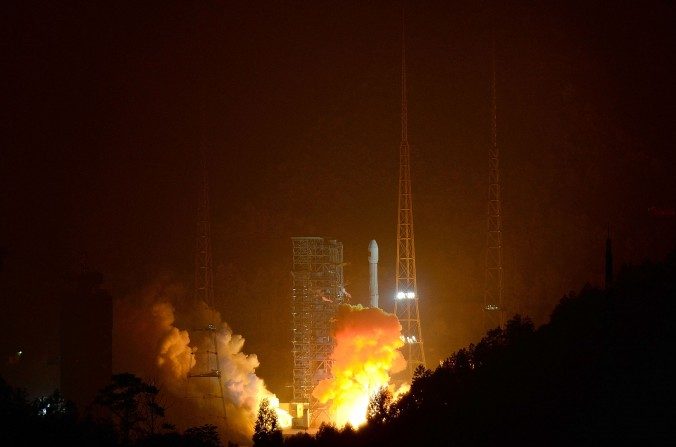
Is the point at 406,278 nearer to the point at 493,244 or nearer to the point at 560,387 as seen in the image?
the point at 493,244

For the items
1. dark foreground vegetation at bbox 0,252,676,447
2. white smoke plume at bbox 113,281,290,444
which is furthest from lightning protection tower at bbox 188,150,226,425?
dark foreground vegetation at bbox 0,252,676,447

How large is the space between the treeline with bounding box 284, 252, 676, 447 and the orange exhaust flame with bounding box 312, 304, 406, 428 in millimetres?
10825

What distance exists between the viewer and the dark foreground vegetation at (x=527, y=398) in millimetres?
27859

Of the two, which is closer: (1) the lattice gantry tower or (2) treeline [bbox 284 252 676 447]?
(2) treeline [bbox 284 252 676 447]

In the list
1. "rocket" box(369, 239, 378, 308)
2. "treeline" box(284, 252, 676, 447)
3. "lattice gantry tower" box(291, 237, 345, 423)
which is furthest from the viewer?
"rocket" box(369, 239, 378, 308)

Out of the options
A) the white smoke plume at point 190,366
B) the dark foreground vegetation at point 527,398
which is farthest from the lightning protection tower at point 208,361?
the dark foreground vegetation at point 527,398

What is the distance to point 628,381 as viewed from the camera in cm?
3047

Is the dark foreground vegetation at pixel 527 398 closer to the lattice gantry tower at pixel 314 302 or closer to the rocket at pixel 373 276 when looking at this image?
the lattice gantry tower at pixel 314 302

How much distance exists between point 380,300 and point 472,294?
4.51 meters

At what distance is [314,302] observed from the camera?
157 feet

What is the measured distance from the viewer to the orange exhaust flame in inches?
1844

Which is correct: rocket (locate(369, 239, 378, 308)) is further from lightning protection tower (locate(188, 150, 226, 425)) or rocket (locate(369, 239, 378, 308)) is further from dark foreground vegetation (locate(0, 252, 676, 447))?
dark foreground vegetation (locate(0, 252, 676, 447))

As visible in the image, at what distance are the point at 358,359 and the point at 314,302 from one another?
2.85 m

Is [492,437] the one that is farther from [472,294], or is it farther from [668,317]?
[472,294]
